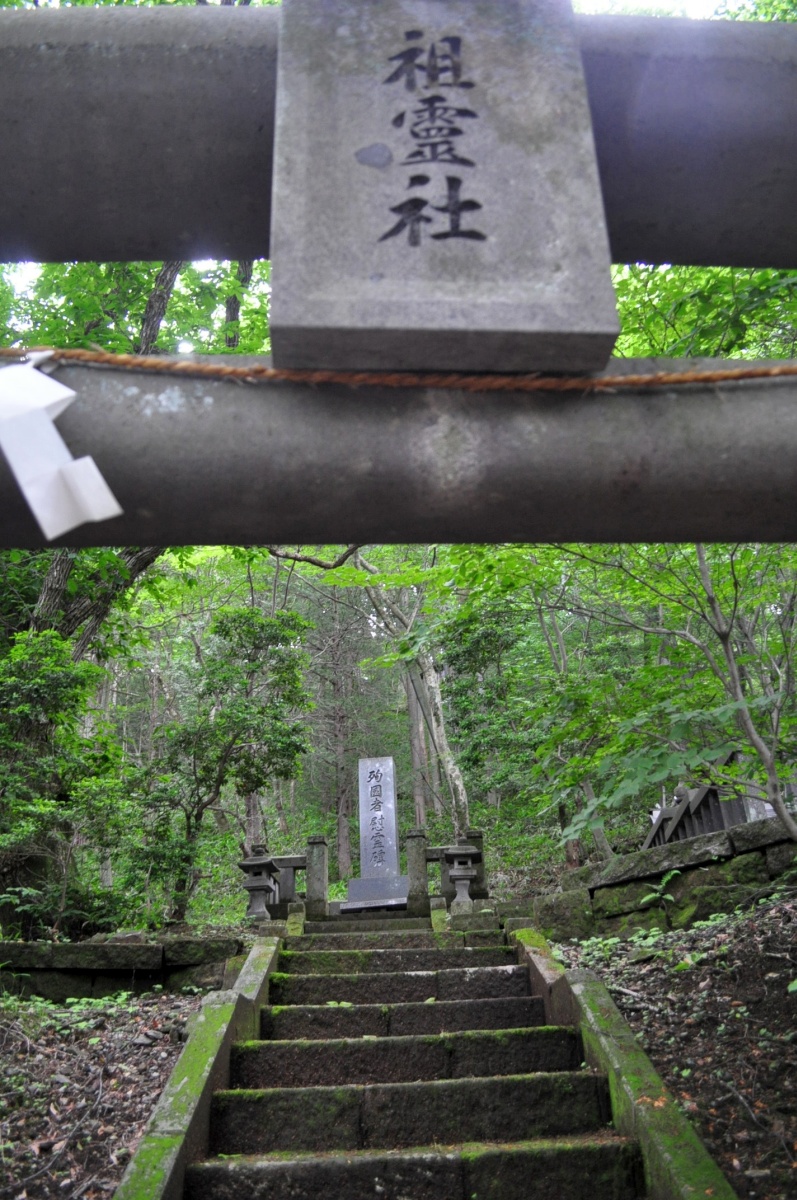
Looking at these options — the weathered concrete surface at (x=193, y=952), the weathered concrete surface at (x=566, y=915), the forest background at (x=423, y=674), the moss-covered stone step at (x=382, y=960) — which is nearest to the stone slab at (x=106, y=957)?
the weathered concrete surface at (x=193, y=952)

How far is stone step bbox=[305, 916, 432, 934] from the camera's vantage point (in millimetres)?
8430

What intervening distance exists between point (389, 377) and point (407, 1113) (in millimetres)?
3621

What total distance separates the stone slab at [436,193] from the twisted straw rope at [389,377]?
0.03m

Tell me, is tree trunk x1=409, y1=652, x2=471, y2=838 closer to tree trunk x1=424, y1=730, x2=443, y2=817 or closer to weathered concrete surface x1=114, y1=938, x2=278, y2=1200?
tree trunk x1=424, y1=730, x2=443, y2=817

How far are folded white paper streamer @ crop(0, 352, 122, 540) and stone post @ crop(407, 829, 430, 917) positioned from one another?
27.4 feet

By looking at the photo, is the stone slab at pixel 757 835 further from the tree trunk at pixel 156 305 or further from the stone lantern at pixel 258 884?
the tree trunk at pixel 156 305

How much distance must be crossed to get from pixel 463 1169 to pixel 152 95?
4127 mm

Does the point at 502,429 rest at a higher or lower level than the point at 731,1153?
higher

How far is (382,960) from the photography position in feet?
20.5

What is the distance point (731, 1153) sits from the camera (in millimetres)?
3414

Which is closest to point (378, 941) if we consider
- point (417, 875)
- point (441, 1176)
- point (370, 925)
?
point (370, 925)

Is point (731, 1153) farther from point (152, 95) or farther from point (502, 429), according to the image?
point (152, 95)

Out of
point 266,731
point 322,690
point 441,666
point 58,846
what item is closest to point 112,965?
point 58,846

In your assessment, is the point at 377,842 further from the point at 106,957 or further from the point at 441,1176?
the point at 441,1176
